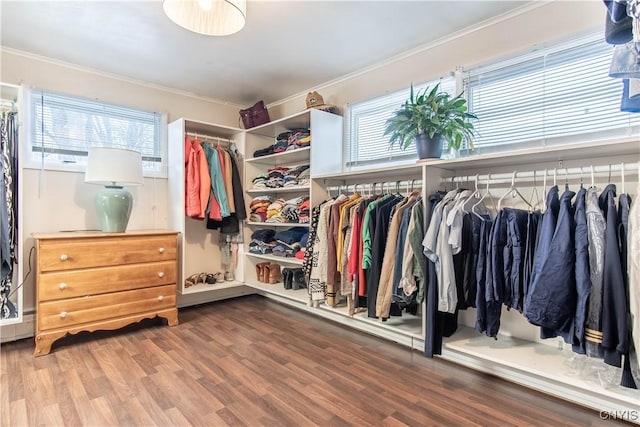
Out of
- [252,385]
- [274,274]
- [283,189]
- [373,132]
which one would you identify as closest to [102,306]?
[252,385]

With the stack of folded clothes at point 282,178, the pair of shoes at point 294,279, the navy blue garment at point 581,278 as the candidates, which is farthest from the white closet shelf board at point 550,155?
the pair of shoes at point 294,279

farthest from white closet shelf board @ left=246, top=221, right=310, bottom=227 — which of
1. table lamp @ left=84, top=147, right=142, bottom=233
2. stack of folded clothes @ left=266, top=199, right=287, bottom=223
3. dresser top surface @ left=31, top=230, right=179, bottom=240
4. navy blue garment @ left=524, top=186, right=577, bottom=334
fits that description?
navy blue garment @ left=524, top=186, right=577, bottom=334

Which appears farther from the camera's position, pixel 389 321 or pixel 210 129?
pixel 210 129

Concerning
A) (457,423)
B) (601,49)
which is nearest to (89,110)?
(457,423)

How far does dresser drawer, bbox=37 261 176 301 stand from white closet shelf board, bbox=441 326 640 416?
92.1 inches

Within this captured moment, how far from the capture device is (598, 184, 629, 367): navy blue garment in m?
1.42

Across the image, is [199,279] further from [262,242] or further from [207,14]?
[207,14]

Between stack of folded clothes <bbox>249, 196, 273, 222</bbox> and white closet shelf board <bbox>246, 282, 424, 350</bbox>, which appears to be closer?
white closet shelf board <bbox>246, 282, 424, 350</bbox>

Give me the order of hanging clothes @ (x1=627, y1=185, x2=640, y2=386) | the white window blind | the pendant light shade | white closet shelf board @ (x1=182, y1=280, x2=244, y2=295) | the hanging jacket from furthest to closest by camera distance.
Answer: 1. white closet shelf board @ (x1=182, y1=280, x2=244, y2=295)
2. the white window blind
3. the pendant light shade
4. the hanging jacket
5. hanging clothes @ (x1=627, y1=185, x2=640, y2=386)

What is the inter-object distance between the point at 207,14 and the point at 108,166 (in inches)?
61.3

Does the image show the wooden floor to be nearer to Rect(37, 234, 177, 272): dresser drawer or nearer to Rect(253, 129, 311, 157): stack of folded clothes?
Rect(37, 234, 177, 272): dresser drawer

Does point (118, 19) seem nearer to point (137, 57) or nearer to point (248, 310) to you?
point (137, 57)

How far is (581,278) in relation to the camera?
1.51 m

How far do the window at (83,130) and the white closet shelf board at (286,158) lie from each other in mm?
1004
